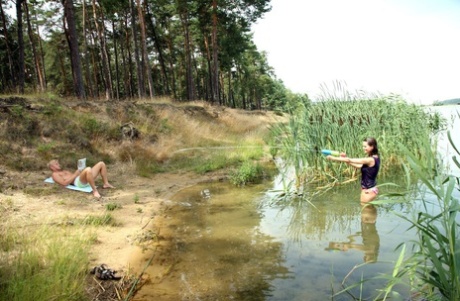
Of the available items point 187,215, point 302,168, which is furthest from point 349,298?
point 302,168

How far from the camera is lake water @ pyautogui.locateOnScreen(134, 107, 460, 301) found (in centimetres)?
374

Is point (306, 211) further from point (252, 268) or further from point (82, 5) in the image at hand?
point (82, 5)

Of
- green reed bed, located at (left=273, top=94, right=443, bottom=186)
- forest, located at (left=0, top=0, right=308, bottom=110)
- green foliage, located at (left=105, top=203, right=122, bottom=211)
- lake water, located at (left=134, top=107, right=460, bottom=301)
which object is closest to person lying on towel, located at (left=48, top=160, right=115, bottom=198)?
green foliage, located at (left=105, top=203, right=122, bottom=211)

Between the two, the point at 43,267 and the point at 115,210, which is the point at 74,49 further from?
the point at 43,267

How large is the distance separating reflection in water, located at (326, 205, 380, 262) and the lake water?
0.6 inches

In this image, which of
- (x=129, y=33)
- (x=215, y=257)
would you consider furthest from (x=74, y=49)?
(x=129, y=33)

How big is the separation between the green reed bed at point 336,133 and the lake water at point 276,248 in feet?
2.36

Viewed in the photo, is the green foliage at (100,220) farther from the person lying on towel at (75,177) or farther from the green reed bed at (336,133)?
the green reed bed at (336,133)

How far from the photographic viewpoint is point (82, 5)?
2259 centimetres

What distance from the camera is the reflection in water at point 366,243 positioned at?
15.1 ft

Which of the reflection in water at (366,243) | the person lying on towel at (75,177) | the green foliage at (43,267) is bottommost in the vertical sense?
the reflection in water at (366,243)

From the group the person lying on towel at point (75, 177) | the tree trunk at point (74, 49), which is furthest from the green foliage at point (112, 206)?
the tree trunk at point (74, 49)

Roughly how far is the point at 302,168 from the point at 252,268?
3.82m

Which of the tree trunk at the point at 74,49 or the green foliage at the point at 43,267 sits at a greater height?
the tree trunk at the point at 74,49
